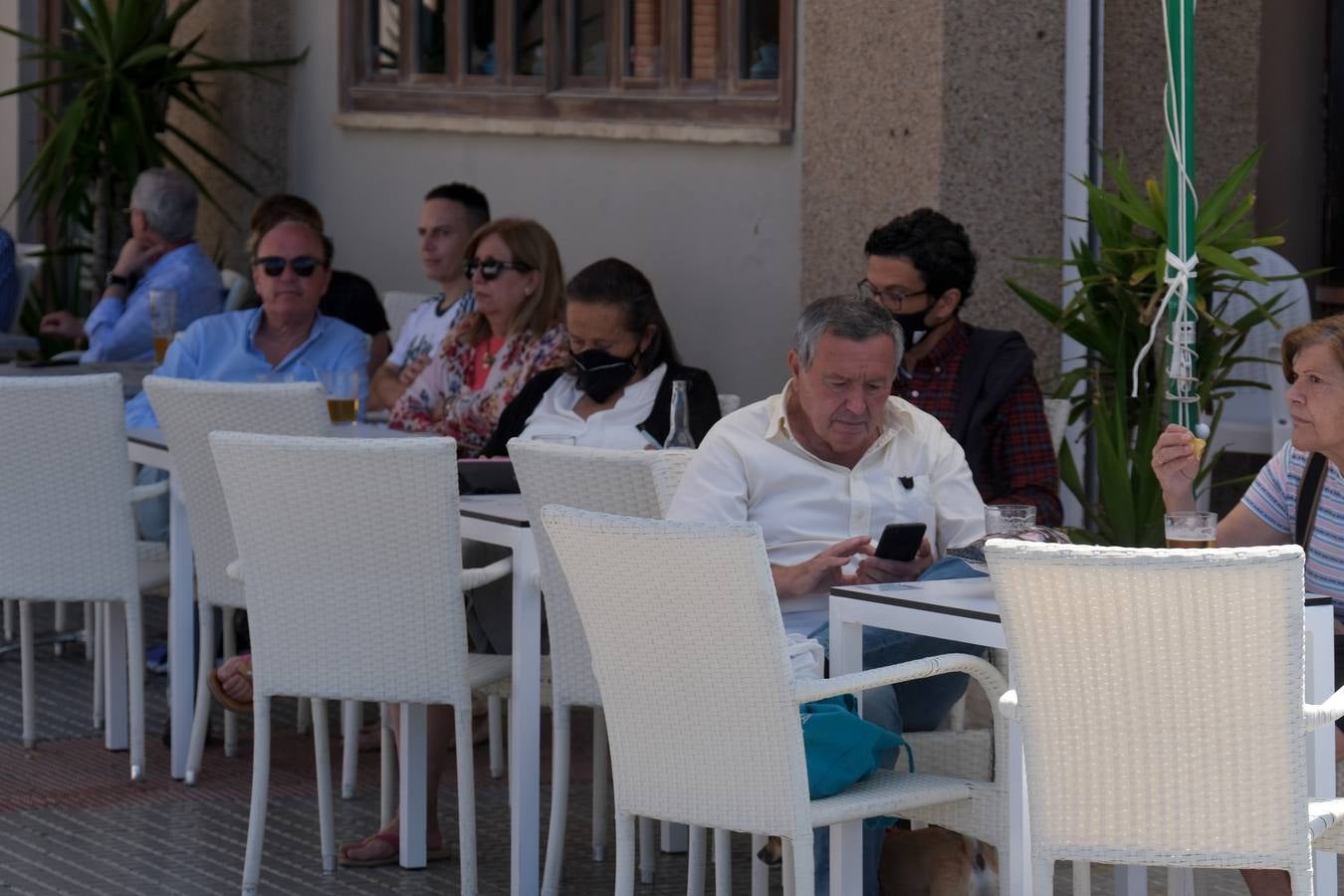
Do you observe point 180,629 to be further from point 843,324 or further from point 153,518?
point 843,324

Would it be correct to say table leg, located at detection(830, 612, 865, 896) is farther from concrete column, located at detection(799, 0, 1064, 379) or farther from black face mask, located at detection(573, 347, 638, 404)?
concrete column, located at detection(799, 0, 1064, 379)

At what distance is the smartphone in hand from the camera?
Answer: 4156 mm

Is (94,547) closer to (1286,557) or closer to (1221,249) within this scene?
(1221,249)

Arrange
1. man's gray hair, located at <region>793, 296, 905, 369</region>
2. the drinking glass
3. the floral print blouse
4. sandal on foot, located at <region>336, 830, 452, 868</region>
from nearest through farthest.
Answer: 1. the drinking glass
2. man's gray hair, located at <region>793, 296, 905, 369</region>
3. sandal on foot, located at <region>336, 830, 452, 868</region>
4. the floral print blouse

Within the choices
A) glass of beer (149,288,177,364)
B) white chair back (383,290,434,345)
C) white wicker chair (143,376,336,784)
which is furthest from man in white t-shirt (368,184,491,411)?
white wicker chair (143,376,336,784)

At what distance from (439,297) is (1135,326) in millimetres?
2582

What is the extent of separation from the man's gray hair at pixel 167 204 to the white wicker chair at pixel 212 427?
288 centimetres

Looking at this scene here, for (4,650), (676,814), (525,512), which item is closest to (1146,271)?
(525,512)

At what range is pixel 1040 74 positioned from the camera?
6.54 meters

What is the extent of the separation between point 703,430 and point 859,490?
105cm

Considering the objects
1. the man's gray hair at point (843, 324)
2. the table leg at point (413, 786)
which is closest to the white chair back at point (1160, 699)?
the man's gray hair at point (843, 324)

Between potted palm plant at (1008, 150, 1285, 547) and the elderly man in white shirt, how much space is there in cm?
113

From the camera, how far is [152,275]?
8211mm

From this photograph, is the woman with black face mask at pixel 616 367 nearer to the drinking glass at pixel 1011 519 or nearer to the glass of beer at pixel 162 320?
the drinking glass at pixel 1011 519
